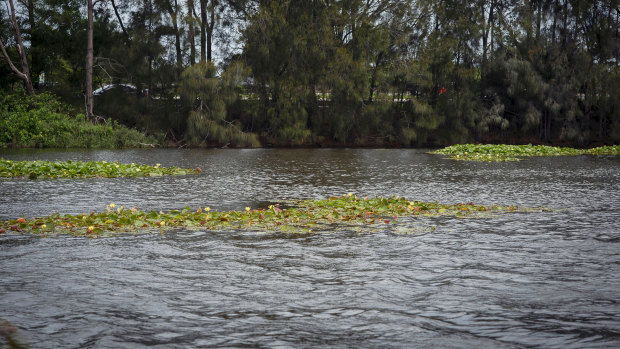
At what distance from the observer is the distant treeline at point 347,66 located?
4738 cm

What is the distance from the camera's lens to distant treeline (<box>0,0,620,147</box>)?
4738 cm

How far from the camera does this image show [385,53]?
163 ft

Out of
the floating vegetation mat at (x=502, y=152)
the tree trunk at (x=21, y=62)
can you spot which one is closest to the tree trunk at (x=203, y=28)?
the tree trunk at (x=21, y=62)

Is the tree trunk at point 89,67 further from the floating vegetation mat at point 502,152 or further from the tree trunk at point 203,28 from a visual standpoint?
the floating vegetation mat at point 502,152

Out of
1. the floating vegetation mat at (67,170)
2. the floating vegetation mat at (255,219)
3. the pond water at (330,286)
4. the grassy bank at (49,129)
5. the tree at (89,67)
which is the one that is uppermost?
the tree at (89,67)

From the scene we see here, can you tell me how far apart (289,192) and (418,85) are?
117 ft

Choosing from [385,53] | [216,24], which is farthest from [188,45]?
[385,53]

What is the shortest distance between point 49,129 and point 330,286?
38.4 metres

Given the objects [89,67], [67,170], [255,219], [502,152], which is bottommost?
[255,219]

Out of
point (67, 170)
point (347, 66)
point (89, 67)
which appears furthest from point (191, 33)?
point (67, 170)

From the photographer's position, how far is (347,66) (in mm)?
47250

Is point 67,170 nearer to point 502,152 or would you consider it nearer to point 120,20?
point 502,152

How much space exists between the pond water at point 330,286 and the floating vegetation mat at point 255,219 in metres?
0.51

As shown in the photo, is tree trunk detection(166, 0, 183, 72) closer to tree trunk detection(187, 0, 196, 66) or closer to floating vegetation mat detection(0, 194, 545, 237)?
tree trunk detection(187, 0, 196, 66)
